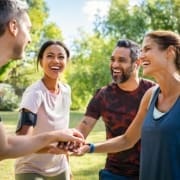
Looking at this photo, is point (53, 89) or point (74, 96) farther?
point (74, 96)

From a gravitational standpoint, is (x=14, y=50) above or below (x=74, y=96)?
above

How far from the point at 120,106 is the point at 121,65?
453mm

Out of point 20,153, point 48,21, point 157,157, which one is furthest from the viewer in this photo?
point 48,21

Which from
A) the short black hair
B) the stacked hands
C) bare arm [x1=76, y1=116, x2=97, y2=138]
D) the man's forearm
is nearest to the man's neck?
the short black hair

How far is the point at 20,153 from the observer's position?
2525mm

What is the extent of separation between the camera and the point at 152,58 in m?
3.12

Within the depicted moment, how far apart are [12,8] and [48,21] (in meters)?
49.2

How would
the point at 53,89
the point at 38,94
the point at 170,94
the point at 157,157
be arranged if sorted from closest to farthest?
1. the point at 157,157
2. the point at 170,94
3. the point at 38,94
4. the point at 53,89

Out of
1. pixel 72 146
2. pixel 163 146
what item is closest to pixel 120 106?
pixel 72 146

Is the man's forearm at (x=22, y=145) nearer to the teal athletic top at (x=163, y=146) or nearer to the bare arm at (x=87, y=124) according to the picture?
the teal athletic top at (x=163, y=146)

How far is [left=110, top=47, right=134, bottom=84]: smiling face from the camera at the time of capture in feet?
14.1

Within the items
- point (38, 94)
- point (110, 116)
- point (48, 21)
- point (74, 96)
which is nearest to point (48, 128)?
point (38, 94)

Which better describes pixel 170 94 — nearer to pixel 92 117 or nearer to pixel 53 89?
pixel 92 117

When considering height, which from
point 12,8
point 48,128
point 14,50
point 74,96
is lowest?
point 74,96
